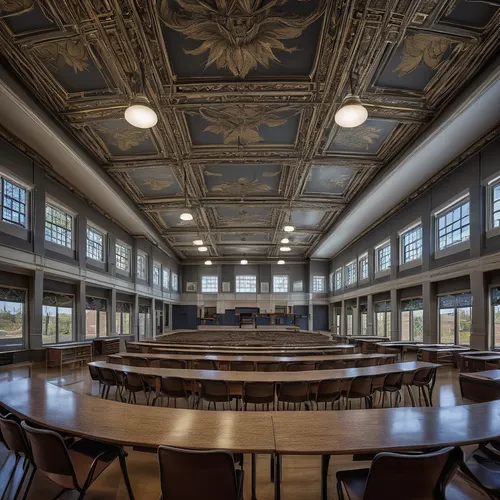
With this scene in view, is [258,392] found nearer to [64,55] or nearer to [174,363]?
[174,363]

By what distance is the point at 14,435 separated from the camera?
2.55 meters

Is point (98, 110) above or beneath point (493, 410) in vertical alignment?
above

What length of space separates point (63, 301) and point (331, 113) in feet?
34.7

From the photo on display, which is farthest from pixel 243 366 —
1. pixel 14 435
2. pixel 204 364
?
pixel 14 435

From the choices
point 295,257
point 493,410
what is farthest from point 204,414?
point 295,257

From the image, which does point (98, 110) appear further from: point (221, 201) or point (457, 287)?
point (457, 287)

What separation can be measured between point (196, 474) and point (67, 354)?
31.7 ft

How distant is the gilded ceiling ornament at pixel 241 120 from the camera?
24.3 feet

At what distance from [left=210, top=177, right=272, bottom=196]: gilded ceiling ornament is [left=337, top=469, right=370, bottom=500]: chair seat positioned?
10024mm

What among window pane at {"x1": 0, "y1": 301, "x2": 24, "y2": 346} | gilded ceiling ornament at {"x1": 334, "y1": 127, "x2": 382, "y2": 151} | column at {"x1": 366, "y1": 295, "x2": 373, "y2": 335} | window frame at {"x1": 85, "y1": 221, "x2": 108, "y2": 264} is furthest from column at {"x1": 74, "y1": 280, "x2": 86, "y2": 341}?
column at {"x1": 366, "y1": 295, "x2": 373, "y2": 335}

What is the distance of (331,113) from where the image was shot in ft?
24.3

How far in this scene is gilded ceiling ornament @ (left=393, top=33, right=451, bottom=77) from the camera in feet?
17.9

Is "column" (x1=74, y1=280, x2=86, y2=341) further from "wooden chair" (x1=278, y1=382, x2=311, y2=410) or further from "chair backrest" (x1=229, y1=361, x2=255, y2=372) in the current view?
"wooden chair" (x1=278, y1=382, x2=311, y2=410)

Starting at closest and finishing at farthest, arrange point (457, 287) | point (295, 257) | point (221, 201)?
1. point (457, 287)
2. point (221, 201)
3. point (295, 257)
